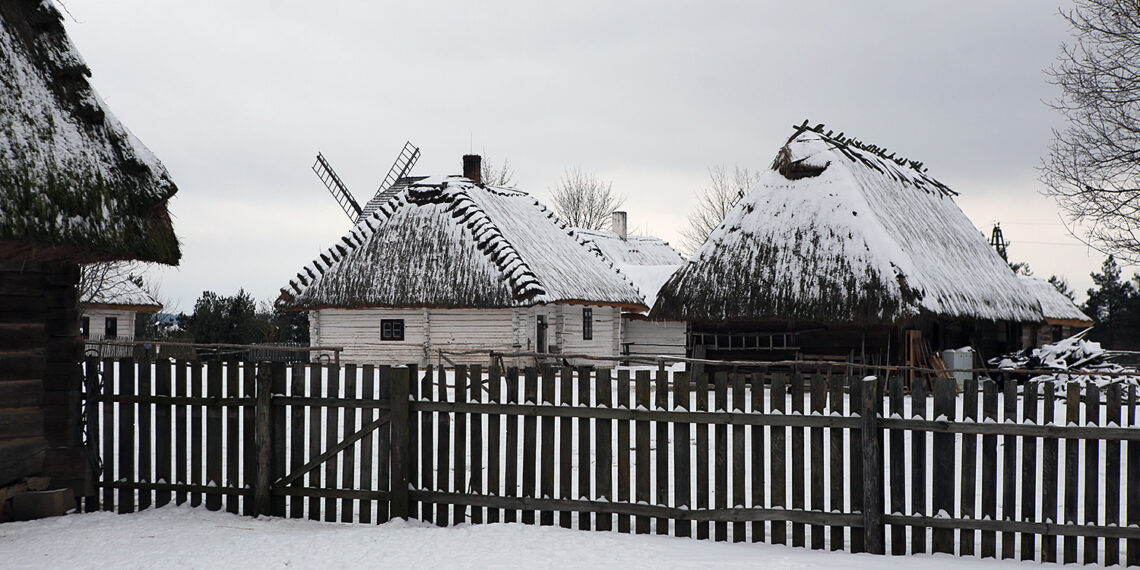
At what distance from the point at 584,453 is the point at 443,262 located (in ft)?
73.9

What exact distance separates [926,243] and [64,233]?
21.8 m

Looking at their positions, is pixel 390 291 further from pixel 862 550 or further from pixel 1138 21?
pixel 862 550

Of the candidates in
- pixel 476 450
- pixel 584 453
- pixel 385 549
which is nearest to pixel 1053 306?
pixel 584 453

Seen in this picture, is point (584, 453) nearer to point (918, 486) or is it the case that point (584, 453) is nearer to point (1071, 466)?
point (918, 486)

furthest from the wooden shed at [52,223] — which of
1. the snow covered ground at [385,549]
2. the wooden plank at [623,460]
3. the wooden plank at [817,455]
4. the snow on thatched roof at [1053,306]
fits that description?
the snow on thatched roof at [1053,306]

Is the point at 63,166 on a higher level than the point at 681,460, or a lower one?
higher

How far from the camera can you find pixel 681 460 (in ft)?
23.6

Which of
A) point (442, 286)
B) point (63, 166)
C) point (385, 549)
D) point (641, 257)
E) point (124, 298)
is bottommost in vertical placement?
point (385, 549)

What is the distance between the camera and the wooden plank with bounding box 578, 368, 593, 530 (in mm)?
7262

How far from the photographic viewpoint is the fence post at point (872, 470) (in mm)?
6777

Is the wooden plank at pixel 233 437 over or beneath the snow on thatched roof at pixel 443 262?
beneath

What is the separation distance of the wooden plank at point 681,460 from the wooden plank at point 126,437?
182 inches

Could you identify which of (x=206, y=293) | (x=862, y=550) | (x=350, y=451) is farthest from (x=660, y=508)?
(x=206, y=293)

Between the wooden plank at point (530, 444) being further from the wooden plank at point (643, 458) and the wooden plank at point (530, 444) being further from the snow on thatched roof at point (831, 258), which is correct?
the snow on thatched roof at point (831, 258)
